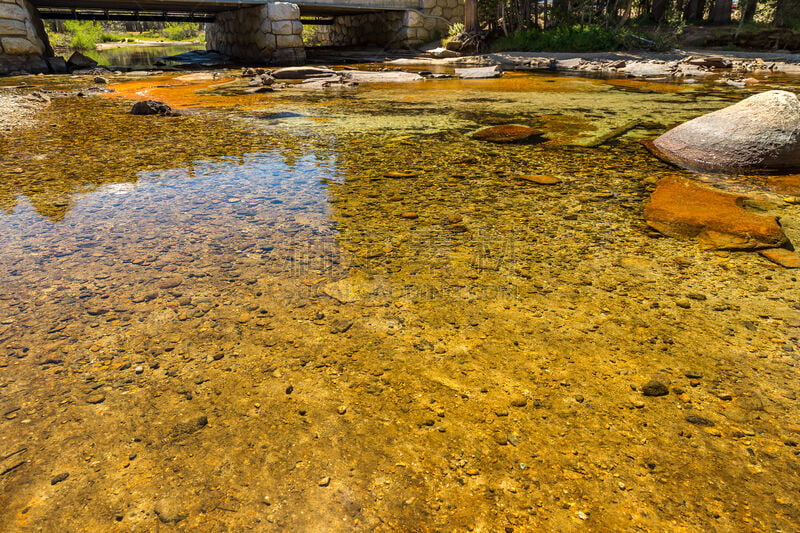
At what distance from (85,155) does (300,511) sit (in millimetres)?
4691

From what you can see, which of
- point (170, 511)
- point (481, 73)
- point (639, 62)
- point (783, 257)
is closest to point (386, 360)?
point (170, 511)

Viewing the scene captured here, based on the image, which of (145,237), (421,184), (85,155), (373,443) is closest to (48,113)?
(85,155)

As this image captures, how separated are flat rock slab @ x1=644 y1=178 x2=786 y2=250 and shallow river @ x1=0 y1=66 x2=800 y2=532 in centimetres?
14

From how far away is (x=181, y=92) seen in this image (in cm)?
966

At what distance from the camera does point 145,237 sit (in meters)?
2.68

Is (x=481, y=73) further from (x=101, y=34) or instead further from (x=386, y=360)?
(x=101, y=34)

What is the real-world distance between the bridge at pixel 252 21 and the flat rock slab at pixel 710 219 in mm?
15034

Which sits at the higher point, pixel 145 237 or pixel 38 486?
pixel 145 237

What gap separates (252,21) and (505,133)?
15.0 m

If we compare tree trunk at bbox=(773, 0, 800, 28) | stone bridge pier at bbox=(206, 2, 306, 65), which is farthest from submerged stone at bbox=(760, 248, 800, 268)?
tree trunk at bbox=(773, 0, 800, 28)

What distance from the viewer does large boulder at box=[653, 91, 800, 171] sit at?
3684 mm

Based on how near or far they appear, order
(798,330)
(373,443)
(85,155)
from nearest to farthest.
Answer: (373,443)
(798,330)
(85,155)

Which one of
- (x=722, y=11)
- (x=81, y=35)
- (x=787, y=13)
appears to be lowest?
(x=787, y=13)

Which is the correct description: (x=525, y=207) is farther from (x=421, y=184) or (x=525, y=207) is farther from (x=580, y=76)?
(x=580, y=76)
